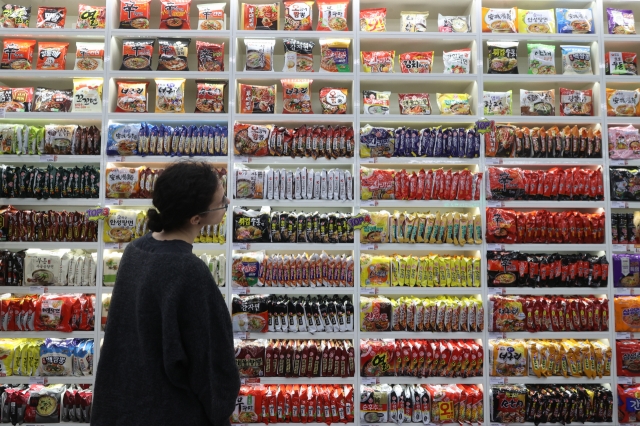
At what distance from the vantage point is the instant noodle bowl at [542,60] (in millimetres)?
3896

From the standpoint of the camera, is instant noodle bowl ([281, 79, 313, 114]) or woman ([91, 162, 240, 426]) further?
instant noodle bowl ([281, 79, 313, 114])

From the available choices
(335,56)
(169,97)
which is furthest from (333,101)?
(169,97)

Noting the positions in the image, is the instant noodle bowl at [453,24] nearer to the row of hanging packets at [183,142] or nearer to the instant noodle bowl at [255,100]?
the instant noodle bowl at [255,100]

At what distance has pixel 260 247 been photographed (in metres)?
3.63

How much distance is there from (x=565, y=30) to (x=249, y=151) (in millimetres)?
2913

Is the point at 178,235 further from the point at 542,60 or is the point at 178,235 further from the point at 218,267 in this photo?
the point at 542,60

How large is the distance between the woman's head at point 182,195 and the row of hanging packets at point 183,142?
2.22 m

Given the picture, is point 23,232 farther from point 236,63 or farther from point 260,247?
point 236,63

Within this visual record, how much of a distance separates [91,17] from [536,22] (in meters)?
3.81

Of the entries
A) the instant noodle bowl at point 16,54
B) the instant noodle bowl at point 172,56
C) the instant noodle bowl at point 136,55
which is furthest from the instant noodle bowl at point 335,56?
the instant noodle bowl at point 16,54

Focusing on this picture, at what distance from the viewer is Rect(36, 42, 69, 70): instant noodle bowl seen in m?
3.84

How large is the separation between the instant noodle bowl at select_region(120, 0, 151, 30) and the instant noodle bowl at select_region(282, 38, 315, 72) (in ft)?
3.99

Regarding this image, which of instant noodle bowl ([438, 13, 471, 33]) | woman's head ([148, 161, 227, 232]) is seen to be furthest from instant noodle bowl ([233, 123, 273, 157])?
woman's head ([148, 161, 227, 232])

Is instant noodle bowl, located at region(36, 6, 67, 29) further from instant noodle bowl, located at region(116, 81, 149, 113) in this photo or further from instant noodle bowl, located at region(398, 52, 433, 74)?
instant noodle bowl, located at region(398, 52, 433, 74)
